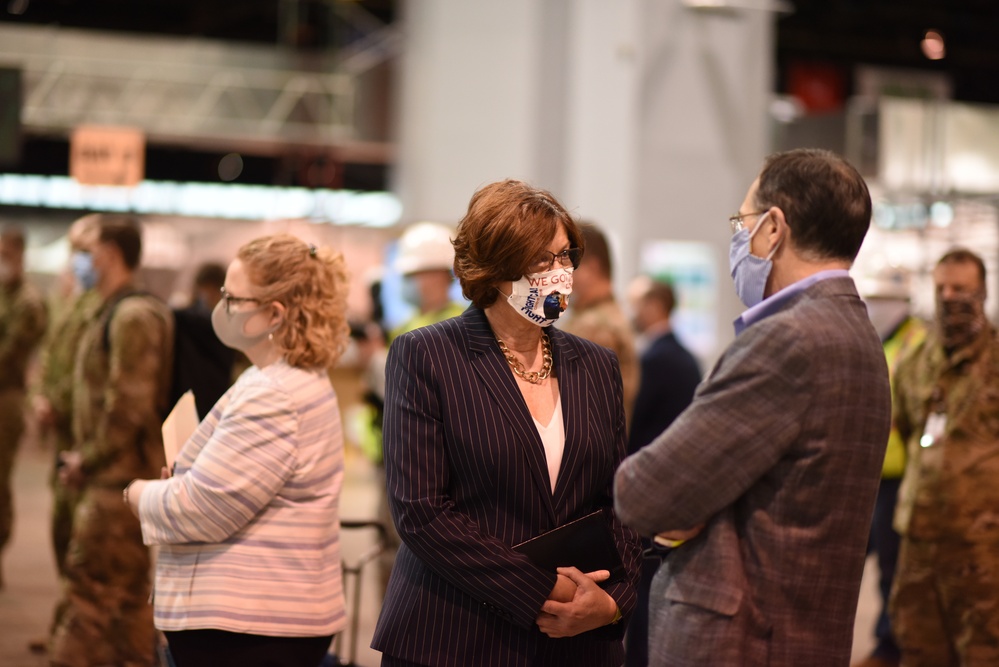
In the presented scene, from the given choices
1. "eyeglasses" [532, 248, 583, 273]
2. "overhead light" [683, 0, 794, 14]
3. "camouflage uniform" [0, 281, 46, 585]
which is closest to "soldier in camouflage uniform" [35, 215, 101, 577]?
"camouflage uniform" [0, 281, 46, 585]

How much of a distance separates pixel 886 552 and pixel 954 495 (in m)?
1.38

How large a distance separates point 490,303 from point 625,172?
23.4 ft

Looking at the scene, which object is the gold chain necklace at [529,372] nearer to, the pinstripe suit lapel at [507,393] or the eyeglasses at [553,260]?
the pinstripe suit lapel at [507,393]

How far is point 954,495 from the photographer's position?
4.22 m

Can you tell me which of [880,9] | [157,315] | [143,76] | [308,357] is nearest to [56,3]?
[143,76]

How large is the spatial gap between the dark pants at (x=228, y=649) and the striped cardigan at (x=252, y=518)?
0.04 m

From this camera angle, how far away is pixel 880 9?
713 inches

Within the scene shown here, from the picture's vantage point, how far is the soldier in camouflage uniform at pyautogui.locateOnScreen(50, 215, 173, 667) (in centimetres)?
424

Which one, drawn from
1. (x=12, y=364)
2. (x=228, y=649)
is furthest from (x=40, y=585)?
(x=228, y=649)

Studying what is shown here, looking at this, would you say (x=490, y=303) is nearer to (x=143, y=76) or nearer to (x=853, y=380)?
(x=853, y=380)

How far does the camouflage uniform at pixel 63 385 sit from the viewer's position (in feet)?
16.3

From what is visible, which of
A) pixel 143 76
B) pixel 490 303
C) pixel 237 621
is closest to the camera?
pixel 490 303

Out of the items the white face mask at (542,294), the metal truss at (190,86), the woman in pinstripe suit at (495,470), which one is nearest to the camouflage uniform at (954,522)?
the woman in pinstripe suit at (495,470)

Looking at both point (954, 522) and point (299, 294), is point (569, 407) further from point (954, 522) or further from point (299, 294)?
point (954, 522)
